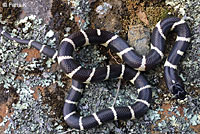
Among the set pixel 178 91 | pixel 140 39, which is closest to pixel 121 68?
pixel 140 39

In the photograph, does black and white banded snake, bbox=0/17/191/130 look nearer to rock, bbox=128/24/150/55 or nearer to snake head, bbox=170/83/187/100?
snake head, bbox=170/83/187/100

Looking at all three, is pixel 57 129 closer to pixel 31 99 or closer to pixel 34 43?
pixel 31 99

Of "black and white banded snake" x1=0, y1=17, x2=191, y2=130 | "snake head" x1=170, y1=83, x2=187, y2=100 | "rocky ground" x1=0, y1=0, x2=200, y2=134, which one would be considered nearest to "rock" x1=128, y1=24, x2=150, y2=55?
"rocky ground" x1=0, y1=0, x2=200, y2=134

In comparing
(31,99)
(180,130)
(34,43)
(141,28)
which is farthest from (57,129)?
(141,28)

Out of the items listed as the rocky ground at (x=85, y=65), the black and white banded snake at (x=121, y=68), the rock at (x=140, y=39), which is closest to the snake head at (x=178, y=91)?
the black and white banded snake at (x=121, y=68)

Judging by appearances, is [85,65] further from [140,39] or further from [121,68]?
[140,39]

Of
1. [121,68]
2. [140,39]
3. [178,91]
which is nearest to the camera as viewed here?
[178,91]
